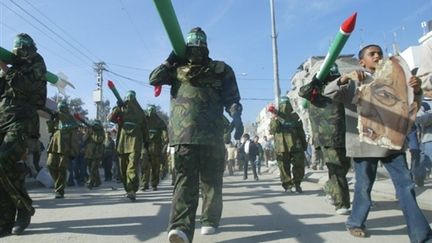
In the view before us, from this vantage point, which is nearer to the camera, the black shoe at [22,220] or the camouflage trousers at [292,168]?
the black shoe at [22,220]

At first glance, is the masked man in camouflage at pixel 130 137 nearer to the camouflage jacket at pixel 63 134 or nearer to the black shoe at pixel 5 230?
the camouflage jacket at pixel 63 134

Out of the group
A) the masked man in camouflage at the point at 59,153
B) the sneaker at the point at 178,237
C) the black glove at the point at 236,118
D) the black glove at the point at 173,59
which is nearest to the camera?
the sneaker at the point at 178,237

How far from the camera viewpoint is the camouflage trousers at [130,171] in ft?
27.0

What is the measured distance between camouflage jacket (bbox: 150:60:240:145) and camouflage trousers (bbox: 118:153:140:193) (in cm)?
373

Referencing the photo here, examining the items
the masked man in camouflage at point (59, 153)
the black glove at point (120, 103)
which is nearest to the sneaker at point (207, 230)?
the black glove at point (120, 103)

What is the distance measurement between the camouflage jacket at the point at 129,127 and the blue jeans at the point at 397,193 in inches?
194

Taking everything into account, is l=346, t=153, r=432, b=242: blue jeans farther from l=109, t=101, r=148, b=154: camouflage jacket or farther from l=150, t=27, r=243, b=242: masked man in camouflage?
l=109, t=101, r=148, b=154: camouflage jacket

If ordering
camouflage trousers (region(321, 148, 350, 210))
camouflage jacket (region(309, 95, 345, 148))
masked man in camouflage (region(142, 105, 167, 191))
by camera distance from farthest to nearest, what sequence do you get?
masked man in camouflage (region(142, 105, 167, 191)) < camouflage jacket (region(309, 95, 345, 148)) < camouflage trousers (region(321, 148, 350, 210))

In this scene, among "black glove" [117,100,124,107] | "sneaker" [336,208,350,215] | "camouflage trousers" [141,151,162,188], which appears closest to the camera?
"sneaker" [336,208,350,215]

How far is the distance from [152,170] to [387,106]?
8.25 m

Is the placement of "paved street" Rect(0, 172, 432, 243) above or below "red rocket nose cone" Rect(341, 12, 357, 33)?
below

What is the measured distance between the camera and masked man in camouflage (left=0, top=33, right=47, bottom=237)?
16.3 ft

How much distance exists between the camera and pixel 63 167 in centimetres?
947

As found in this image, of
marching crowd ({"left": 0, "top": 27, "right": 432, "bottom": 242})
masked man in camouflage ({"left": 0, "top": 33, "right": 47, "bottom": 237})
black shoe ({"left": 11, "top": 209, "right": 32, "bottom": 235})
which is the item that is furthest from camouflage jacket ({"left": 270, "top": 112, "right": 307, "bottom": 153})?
black shoe ({"left": 11, "top": 209, "right": 32, "bottom": 235})
